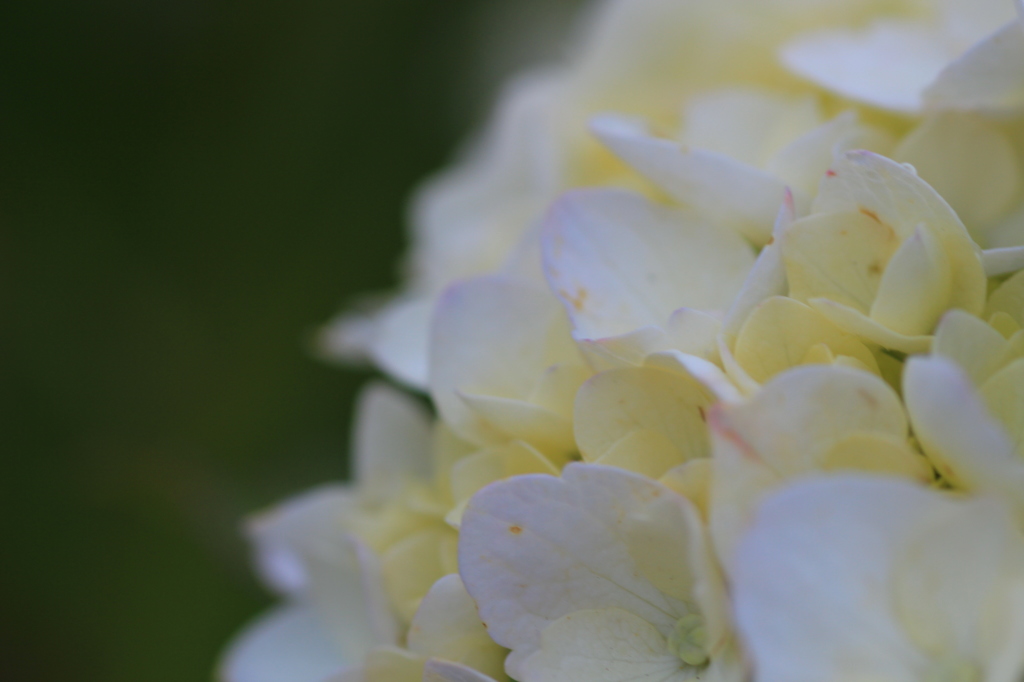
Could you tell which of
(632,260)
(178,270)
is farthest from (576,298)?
(178,270)

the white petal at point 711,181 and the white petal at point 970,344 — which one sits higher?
the white petal at point 711,181

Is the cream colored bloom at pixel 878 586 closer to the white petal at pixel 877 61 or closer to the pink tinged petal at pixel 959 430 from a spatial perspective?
the pink tinged petal at pixel 959 430

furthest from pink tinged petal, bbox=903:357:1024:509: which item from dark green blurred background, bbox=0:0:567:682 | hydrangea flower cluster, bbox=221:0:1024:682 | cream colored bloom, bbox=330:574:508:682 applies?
dark green blurred background, bbox=0:0:567:682

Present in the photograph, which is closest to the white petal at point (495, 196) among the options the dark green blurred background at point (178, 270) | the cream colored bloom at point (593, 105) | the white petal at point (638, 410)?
the cream colored bloom at point (593, 105)

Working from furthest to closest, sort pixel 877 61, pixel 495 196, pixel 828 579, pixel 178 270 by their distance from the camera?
pixel 178 270 → pixel 495 196 → pixel 877 61 → pixel 828 579

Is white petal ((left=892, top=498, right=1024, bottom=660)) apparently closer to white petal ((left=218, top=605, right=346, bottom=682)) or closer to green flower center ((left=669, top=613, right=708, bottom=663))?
green flower center ((left=669, top=613, right=708, bottom=663))

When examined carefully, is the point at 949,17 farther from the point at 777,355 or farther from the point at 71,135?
the point at 71,135

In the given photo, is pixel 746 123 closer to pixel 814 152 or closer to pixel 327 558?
pixel 814 152
